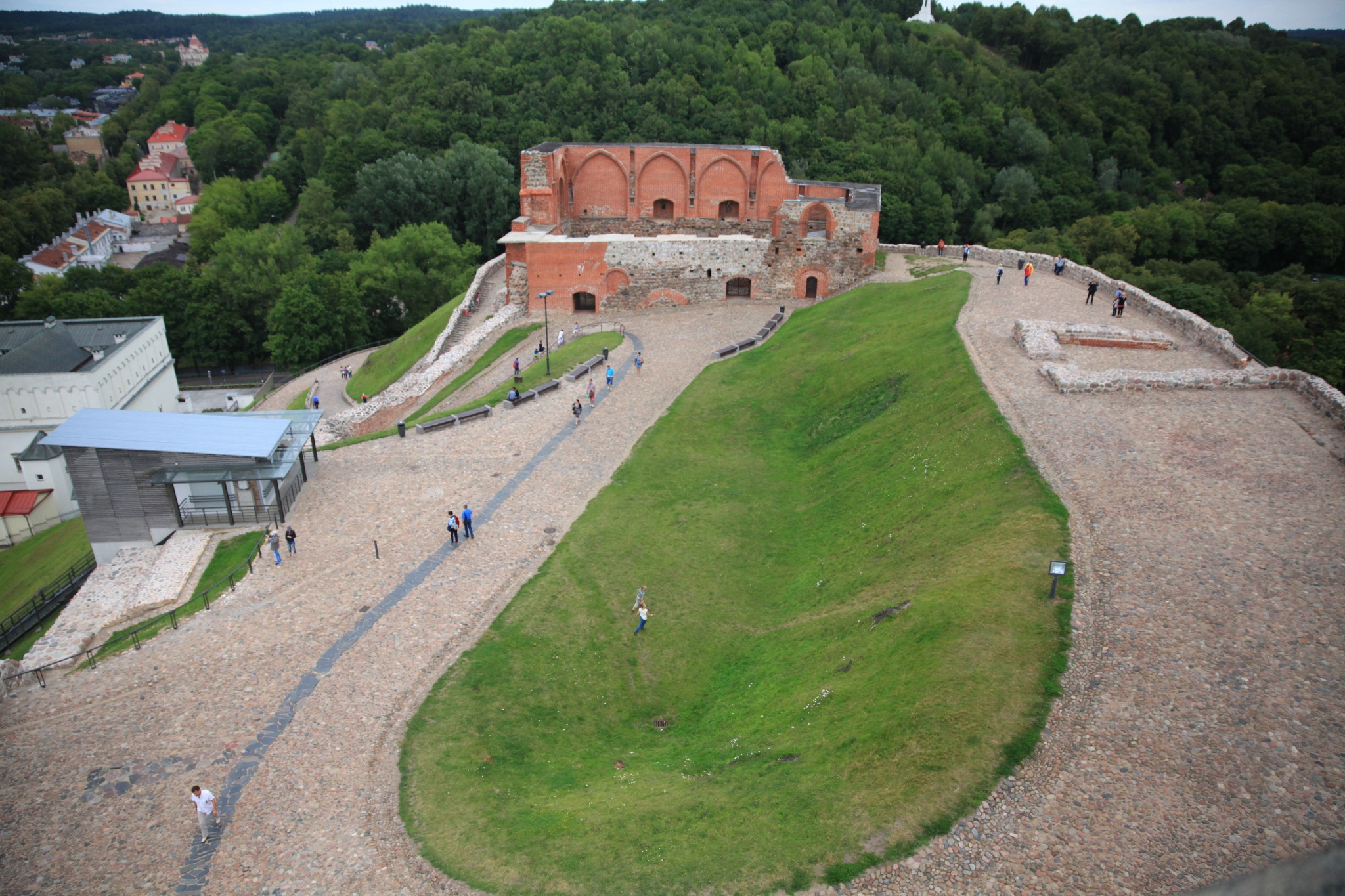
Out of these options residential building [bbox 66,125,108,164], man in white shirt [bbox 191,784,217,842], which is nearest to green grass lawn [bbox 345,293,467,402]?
man in white shirt [bbox 191,784,217,842]

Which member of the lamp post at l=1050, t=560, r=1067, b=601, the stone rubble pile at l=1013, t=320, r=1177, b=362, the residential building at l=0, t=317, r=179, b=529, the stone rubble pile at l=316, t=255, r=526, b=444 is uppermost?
the stone rubble pile at l=1013, t=320, r=1177, b=362

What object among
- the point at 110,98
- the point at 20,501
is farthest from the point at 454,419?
the point at 110,98

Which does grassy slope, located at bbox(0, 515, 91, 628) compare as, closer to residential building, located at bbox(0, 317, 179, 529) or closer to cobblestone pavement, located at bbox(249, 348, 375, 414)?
residential building, located at bbox(0, 317, 179, 529)

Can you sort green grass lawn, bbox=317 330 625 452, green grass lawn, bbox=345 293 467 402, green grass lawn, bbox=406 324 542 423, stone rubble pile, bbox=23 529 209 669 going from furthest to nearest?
green grass lawn, bbox=345 293 467 402 → green grass lawn, bbox=406 324 542 423 → green grass lawn, bbox=317 330 625 452 → stone rubble pile, bbox=23 529 209 669

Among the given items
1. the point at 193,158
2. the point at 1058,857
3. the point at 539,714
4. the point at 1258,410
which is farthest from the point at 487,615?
the point at 193,158

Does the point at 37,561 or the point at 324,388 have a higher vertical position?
the point at 324,388

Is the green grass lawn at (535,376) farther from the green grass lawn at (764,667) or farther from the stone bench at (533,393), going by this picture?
the green grass lawn at (764,667)

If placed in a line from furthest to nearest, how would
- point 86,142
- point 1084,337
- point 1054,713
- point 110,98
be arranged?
1. point 110,98
2. point 86,142
3. point 1084,337
4. point 1054,713

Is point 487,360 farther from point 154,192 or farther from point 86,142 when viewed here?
point 86,142
